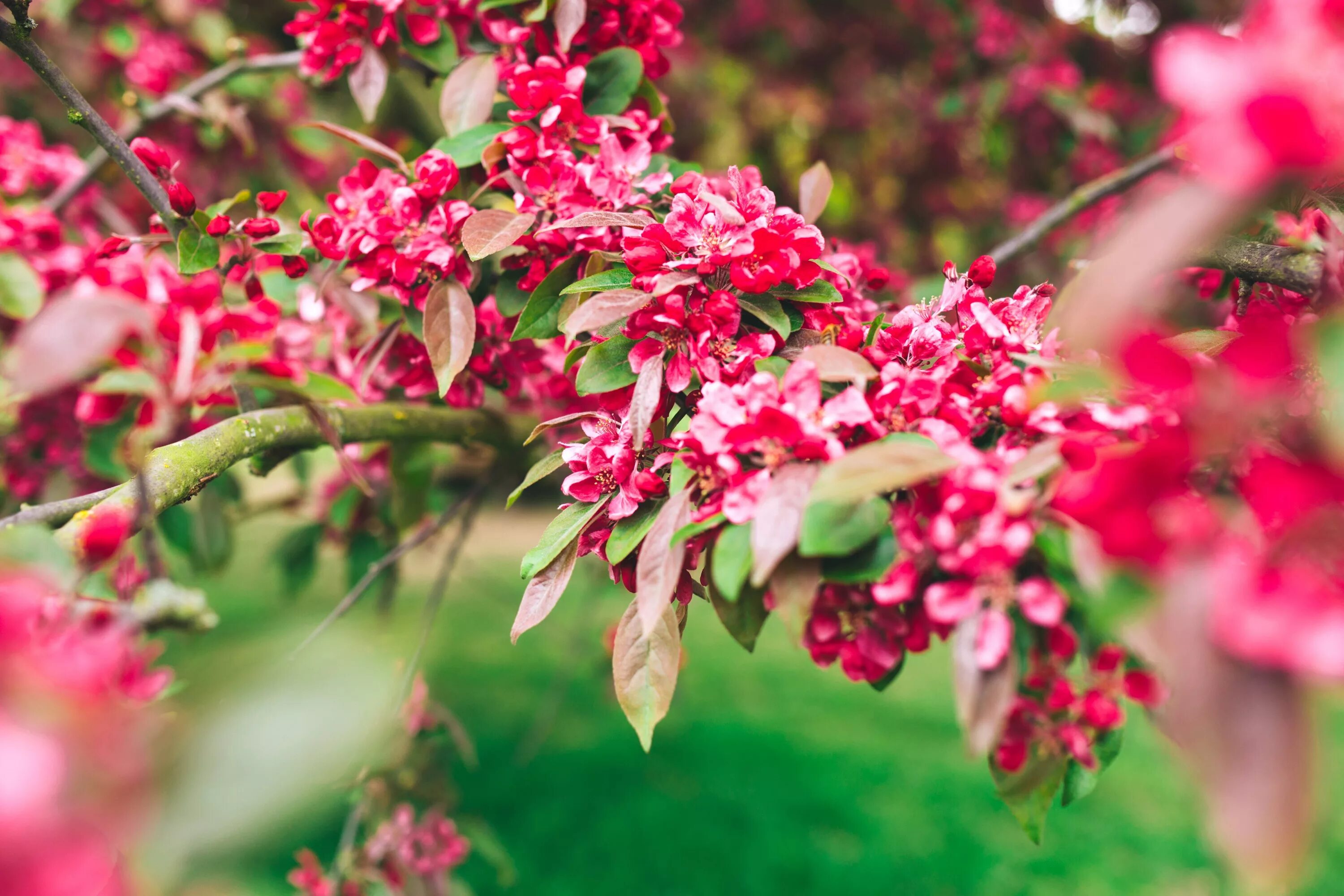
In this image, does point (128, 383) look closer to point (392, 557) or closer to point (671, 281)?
point (671, 281)

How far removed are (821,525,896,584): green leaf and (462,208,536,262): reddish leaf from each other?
54cm

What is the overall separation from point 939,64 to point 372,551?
Result: 8.43 ft

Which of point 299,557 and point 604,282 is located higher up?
point 604,282

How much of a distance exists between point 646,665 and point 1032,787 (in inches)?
14.5

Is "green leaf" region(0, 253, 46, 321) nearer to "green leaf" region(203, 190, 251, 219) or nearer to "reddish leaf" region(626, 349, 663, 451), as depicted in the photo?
"green leaf" region(203, 190, 251, 219)

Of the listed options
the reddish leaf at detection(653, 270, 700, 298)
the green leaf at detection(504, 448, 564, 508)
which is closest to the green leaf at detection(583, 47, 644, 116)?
the reddish leaf at detection(653, 270, 700, 298)

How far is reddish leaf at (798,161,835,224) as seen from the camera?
1.14 m

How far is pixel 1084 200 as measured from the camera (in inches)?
64.9

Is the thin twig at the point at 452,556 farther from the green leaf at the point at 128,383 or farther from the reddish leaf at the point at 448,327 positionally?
the green leaf at the point at 128,383

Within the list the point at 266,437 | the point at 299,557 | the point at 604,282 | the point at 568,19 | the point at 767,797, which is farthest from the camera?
the point at 767,797

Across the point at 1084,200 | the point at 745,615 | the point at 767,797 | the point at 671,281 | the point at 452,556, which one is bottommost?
the point at 767,797

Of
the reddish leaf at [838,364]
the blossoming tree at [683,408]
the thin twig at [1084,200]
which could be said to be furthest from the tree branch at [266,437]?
the thin twig at [1084,200]

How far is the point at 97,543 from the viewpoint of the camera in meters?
0.58

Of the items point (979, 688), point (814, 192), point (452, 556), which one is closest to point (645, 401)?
point (979, 688)
